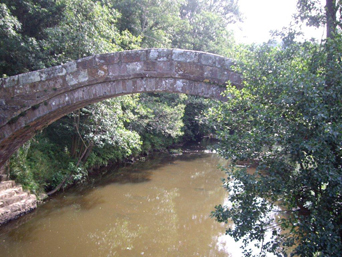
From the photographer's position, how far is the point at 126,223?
22.0 ft

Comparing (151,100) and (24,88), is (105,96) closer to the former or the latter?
(24,88)

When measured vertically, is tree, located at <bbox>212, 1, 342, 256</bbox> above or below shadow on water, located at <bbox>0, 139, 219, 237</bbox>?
above

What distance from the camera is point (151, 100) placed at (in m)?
13.8

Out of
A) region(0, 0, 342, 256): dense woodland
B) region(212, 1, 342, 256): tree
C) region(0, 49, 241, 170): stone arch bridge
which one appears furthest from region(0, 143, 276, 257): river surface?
region(212, 1, 342, 256): tree

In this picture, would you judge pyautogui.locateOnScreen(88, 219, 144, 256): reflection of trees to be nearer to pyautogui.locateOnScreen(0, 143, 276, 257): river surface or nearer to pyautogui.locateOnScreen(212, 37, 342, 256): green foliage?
pyautogui.locateOnScreen(0, 143, 276, 257): river surface

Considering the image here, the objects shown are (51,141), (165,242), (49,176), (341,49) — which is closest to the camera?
(341,49)

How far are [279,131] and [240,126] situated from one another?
1.96 ft

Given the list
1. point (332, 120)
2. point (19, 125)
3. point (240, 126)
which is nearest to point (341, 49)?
point (332, 120)

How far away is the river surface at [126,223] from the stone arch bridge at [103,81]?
90.8 inches

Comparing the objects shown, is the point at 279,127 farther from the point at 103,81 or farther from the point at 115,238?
the point at 115,238

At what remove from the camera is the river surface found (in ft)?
18.0

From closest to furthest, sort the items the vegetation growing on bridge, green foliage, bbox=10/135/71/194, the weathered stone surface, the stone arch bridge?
Answer: the stone arch bridge < the weathered stone surface < green foliage, bbox=10/135/71/194 < the vegetation growing on bridge

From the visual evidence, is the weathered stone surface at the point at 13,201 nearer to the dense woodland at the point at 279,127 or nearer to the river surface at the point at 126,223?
the river surface at the point at 126,223

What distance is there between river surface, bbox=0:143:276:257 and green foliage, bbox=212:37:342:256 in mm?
2900
